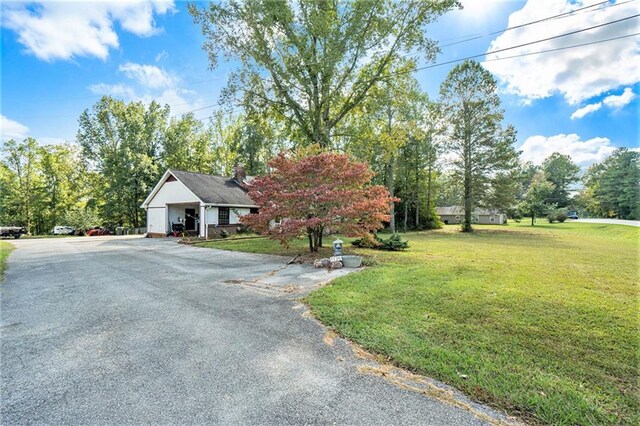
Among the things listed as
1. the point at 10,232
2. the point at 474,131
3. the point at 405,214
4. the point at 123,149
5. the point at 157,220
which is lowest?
the point at 10,232

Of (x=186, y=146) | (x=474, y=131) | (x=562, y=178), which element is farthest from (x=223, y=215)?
(x=562, y=178)

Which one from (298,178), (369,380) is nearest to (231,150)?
(298,178)

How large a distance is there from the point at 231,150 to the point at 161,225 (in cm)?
1723

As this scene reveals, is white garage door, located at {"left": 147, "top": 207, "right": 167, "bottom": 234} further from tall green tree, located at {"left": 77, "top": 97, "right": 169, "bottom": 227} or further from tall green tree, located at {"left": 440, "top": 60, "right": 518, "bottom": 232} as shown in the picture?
tall green tree, located at {"left": 440, "top": 60, "right": 518, "bottom": 232}

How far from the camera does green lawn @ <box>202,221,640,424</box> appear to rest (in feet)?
8.18

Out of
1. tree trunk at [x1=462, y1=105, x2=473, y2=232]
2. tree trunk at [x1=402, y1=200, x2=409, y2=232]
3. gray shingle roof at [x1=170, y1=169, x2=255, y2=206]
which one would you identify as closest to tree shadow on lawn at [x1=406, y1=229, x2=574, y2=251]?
tree trunk at [x1=462, y1=105, x2=473, y2=232]

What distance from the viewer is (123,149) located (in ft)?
94.7

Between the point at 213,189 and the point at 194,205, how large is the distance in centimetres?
194

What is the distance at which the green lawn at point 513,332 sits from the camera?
2.49 metres

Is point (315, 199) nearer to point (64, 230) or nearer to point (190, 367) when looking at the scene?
point (190, 367)

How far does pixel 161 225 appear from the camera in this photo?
2222 cm

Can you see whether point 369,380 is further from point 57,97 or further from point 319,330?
point 57,97

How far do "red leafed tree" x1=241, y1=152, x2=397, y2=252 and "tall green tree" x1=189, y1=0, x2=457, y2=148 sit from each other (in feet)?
17.7

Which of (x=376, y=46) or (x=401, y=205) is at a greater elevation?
(x=376, y=46)
